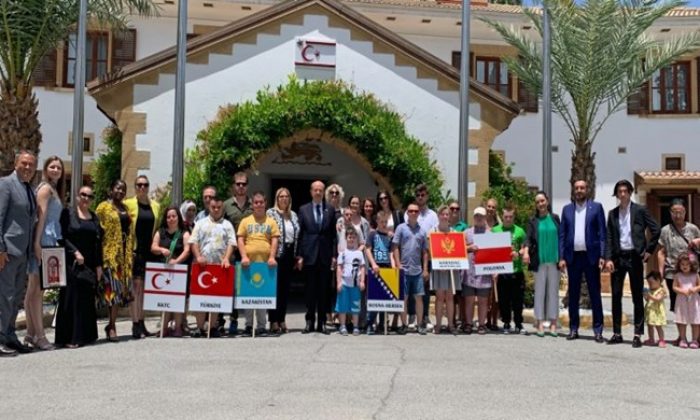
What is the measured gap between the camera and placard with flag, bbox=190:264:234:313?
8.83 m

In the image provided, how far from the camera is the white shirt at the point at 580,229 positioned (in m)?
9.09

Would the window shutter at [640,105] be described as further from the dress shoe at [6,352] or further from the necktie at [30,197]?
the dress shoe at [6,352]

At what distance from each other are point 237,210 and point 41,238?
2.65 metres

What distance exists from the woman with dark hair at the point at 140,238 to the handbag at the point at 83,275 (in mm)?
744

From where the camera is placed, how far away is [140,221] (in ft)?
28.8

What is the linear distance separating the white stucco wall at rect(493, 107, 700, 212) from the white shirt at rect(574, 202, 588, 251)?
12186 millimetres

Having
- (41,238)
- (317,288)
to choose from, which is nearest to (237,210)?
(317,288)

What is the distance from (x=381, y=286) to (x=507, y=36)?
10.0 meters

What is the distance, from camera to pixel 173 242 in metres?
8.95

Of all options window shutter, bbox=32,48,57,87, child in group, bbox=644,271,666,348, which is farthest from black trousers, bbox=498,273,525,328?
window shutter, bbox=32,48,57,87

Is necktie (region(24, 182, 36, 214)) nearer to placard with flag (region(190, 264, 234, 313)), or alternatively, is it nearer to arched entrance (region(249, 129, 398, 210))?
placard with flag (region(190, 264, 234, 313))

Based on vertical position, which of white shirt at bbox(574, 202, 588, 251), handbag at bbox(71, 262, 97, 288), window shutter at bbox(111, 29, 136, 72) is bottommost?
handbag at bbox(71, 262, 97, 288)

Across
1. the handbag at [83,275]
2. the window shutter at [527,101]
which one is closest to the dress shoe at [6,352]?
the handbag at [83,275]

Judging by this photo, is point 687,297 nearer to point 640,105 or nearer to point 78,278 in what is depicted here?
point 78,278
